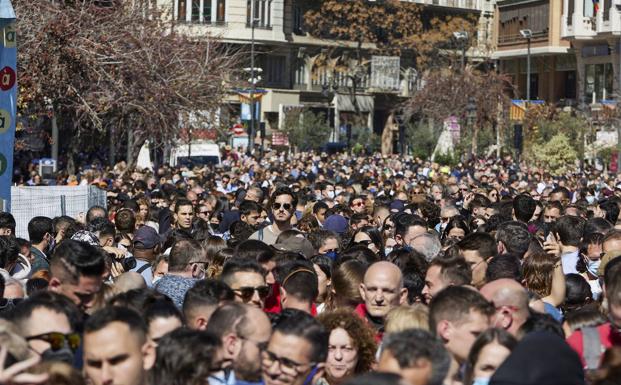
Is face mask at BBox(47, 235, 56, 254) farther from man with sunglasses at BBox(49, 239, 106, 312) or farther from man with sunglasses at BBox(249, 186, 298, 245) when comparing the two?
man with sunglasses at BBox(49, 239, 106, 312)

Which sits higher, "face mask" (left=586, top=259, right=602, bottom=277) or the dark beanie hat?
the dark beanie hat

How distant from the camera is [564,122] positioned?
54.3 meters

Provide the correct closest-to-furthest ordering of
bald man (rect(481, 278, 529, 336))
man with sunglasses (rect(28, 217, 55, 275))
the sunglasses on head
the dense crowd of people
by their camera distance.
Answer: the dense crowd of people → bald man (rect(481, 278, 529, 336)) → man with sunglasses (rect(28, 217, 55, 275)) → the sunglasses on head

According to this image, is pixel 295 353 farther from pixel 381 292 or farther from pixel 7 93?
pixel 7 93

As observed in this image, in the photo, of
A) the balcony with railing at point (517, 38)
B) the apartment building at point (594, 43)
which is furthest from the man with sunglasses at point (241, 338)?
the balcony with railing at point (517, 38)

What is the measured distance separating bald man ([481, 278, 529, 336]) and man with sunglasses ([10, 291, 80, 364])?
221cm

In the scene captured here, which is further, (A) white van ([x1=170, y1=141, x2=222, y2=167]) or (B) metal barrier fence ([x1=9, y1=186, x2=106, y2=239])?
(A) white van ([x1=170, y1=141, x2=222, y2=167])

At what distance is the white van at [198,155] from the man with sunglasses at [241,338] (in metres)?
39.5

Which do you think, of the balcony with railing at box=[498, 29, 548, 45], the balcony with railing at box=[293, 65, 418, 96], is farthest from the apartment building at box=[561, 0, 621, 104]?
the balcony with railing at box=[293, 65, 418, 96]

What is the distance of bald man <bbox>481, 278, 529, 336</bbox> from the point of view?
7680mm

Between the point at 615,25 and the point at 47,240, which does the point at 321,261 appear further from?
the point at 615,25

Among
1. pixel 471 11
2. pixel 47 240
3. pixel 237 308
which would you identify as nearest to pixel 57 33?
pixel 47 240

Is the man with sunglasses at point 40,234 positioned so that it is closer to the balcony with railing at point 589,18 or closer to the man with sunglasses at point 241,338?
the man with sunglasses at point 241,338

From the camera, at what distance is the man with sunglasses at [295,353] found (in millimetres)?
6637
